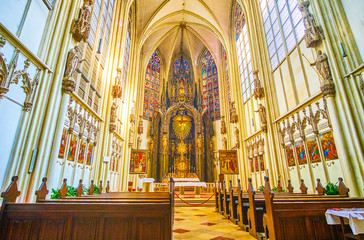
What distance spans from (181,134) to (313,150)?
52.9 feet

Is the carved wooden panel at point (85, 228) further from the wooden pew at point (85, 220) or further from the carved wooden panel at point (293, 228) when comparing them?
the carved wooden panel at point (293, 228)

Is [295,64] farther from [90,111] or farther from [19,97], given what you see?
[19,97]

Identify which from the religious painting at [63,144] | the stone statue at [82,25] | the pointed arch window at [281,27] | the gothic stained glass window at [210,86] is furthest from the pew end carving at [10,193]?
the gothic stained glass window at [210,86]

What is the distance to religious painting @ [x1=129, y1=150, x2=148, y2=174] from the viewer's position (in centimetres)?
1295

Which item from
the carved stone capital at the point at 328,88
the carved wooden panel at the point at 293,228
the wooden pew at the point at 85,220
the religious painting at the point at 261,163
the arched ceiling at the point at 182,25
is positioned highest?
the arched ceiling at the point at 182,25

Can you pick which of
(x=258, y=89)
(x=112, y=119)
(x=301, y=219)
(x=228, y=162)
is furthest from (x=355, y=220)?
(x=228, y=162)

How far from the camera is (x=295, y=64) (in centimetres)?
852

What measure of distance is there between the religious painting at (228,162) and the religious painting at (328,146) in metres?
7.54

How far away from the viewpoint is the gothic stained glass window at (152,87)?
22.9 meters

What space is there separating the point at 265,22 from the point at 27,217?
13598 mm

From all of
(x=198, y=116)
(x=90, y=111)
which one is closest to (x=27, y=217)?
(x=90, y=111)

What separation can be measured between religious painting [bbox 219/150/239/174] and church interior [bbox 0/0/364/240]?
0.24 ft

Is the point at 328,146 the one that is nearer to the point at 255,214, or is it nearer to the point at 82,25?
the point at 255,214

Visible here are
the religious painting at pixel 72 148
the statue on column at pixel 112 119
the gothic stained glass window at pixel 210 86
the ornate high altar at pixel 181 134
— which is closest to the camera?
the religious painting at pixel 72 148
